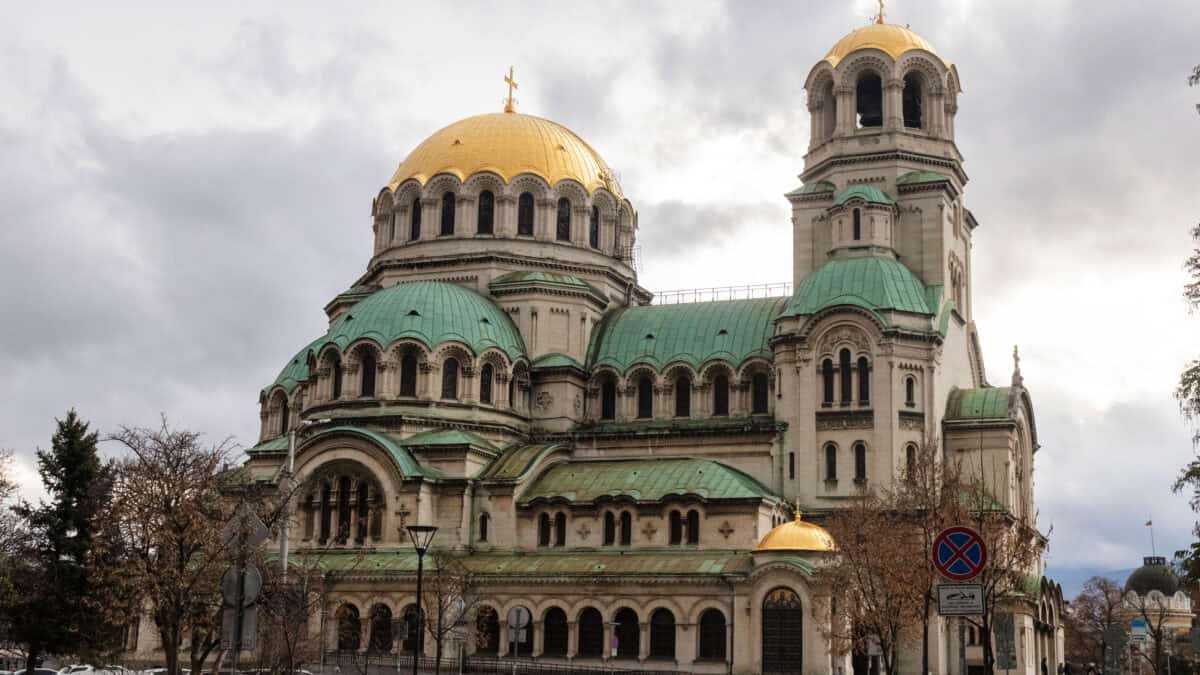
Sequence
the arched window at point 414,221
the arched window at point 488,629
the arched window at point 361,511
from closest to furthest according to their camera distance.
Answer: the arched window at point 488,629 → the arched window at point 361,511 → the arched window at point 414,221

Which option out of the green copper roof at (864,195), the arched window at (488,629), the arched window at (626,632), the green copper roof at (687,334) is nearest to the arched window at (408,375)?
the green copper roof at (687,334)

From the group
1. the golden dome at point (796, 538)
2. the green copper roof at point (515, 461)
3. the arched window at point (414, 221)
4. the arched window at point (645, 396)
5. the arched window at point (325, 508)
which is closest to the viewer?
the golden dome at point (796, 538)

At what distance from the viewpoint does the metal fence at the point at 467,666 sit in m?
55.5

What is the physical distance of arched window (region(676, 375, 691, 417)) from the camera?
67625mm

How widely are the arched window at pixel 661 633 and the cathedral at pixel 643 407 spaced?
91 mm

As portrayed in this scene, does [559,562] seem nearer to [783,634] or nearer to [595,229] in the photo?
[783,634]

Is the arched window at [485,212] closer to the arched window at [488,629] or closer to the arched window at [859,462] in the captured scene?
the arched window at [488,629]

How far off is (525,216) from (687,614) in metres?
25.9

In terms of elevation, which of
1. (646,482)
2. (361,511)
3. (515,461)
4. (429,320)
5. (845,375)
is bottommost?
(361,511)

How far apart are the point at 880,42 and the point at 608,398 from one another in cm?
2139

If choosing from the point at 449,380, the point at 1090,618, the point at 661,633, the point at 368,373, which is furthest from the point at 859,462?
the point at 1090,618

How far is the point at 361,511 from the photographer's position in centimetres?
6353

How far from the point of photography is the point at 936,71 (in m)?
67.8

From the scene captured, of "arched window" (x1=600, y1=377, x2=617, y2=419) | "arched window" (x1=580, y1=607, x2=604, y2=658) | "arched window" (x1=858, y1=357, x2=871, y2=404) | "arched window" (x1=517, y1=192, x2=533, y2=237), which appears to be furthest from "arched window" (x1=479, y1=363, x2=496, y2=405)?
"arched window" (x1=858, y1=357, x2=871, y2=404)
